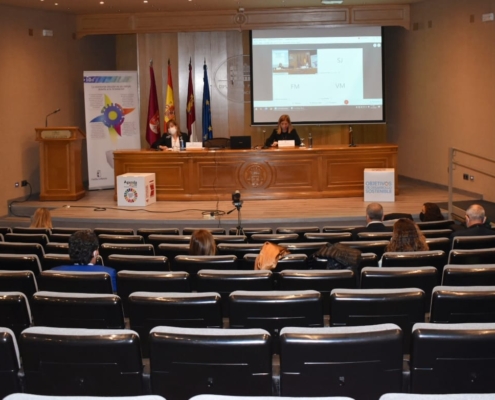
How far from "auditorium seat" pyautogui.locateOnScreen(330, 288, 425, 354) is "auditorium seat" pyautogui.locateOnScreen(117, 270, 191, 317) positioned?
96cm

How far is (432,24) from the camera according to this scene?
39.9 feet

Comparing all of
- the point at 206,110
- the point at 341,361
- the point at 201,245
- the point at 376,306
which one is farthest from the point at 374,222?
the point at 206,110

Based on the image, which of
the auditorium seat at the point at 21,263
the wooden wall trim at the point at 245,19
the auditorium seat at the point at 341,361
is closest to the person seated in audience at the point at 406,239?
the auditorium seat at the point at 341,361

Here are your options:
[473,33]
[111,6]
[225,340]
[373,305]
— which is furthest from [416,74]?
[225,340]

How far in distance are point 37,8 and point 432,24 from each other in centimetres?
718

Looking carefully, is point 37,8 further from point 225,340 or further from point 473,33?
point 225,340

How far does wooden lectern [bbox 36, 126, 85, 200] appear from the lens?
11.0 meters

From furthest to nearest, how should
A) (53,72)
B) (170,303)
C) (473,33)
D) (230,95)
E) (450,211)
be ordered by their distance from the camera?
(230,95), (53,72), (473,33), (450,211), (170,303)

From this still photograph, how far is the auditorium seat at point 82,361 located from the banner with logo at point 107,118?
34.3 ft

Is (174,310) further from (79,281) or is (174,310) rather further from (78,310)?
(79,281)

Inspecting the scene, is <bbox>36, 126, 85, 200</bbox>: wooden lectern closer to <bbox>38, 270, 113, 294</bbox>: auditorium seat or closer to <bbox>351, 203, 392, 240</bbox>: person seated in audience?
<bbox>351, 203, 392, 240</bbox>: person seated in audience

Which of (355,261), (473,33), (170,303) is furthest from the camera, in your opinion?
(473,33)

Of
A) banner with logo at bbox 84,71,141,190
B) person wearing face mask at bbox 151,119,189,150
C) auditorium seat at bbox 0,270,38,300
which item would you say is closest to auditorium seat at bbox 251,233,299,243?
auditorium seat at bbox 0,270,38,300

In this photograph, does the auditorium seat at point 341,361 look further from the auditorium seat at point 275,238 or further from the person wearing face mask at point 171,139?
the person wearing face mask at point 171,139
